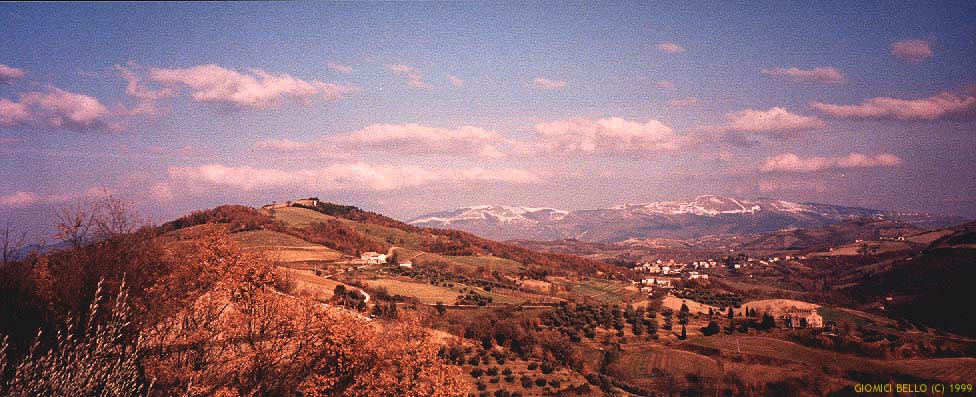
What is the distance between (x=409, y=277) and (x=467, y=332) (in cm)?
4326

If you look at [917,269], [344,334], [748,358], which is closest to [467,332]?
[748,358]

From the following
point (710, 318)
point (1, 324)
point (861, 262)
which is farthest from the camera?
point (861, 262)

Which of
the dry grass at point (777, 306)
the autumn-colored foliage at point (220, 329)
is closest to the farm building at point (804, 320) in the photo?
the dry grass at point (777, 306)

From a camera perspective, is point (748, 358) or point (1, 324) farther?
point (748, 358)

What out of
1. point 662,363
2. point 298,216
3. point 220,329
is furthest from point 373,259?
point 220,329

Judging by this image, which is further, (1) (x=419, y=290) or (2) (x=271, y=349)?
(1) (x=419, y=290)

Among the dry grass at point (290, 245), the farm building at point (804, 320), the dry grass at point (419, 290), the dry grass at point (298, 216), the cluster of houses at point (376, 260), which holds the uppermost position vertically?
the dry grass at point (298, 216)

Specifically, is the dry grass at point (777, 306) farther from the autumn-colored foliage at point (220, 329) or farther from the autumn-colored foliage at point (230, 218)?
the autumn-colored foliage at point (230, 218)

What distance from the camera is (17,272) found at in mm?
25141

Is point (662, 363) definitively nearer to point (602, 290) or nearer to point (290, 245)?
point (602, 290)

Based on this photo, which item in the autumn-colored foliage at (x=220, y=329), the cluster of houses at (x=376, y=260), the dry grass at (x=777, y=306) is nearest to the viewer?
the autumn-colored foliage at (x=220, y=329)

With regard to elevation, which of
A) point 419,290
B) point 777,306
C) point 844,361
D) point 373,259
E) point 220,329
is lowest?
point 777,306

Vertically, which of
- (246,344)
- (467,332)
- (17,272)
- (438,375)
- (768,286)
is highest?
(17,272)

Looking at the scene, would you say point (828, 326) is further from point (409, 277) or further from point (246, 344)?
point (246, 344)
